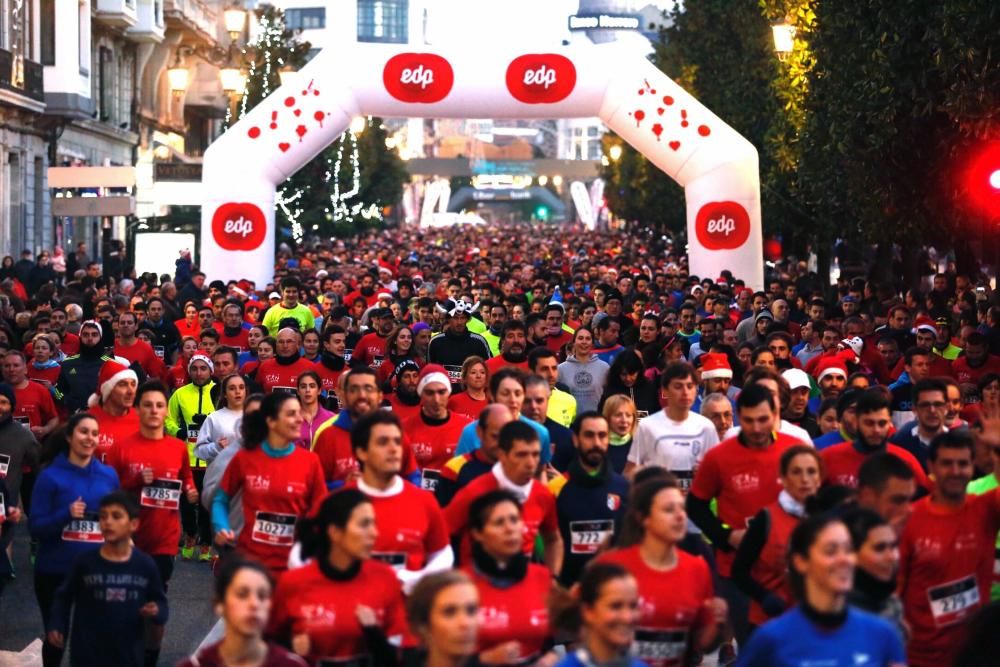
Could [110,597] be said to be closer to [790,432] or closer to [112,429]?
[112,429]

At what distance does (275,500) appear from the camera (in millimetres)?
9531

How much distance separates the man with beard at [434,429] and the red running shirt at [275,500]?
1456 millimetres

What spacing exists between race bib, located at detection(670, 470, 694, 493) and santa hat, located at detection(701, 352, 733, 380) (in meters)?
2.49

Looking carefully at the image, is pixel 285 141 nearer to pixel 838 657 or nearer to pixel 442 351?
pixel 442 351

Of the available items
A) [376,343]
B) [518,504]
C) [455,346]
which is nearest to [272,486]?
[518,504]

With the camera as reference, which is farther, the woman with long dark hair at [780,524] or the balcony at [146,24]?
the balcony at [146,24]

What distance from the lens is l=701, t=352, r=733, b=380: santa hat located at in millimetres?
12938

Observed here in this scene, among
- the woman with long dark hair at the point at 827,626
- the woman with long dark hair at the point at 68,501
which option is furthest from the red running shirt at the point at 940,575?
the woman with long dark hair at the point at 68,501

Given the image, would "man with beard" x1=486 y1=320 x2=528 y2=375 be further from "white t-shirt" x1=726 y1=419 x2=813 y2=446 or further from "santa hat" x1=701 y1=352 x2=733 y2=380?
"white t-shirt" x1=726 y1=419 x2=813 y2=446

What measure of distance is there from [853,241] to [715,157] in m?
6.65

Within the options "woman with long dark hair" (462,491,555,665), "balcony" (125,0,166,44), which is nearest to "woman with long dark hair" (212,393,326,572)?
"woman with long dark hair" (462,491,555,665)

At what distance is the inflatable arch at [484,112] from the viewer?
28.8 meters

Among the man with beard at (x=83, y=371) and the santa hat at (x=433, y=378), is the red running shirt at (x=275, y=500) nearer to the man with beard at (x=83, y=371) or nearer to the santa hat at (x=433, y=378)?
the santa hat at (x=433, y=378)

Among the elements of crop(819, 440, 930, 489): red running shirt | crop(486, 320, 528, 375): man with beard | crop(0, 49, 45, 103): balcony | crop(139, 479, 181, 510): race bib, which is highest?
crop(0, 49, 45, 103): balcony
